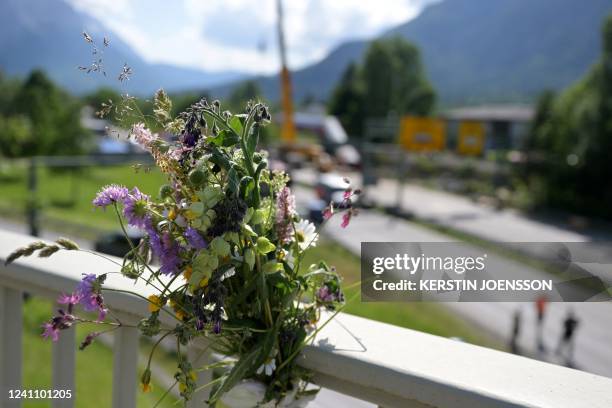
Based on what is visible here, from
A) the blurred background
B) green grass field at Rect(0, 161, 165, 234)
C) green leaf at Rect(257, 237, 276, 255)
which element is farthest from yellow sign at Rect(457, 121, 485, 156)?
green leaf at Rect(257, 237, 276, 255)

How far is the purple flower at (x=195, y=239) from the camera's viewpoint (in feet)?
2.54

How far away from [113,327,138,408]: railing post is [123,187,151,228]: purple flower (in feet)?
1.31

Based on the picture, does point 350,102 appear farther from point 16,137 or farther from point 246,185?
point 246,185

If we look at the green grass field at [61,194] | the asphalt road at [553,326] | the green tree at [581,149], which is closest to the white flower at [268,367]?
the asphalt road at [553,326]

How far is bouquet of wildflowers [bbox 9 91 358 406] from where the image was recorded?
78 centimetres

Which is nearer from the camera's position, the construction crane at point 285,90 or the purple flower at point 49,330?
the purple flower at point 49,330

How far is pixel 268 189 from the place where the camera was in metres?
0.90

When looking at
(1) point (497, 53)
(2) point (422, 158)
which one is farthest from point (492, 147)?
(1) point (497, 53)

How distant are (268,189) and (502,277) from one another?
1.39 feet

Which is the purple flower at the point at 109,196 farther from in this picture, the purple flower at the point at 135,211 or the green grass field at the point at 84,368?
the green grass field at the point at 84,368

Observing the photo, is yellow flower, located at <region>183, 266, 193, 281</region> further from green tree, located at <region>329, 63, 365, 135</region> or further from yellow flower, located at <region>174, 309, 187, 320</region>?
green tree, located at <region>329, 63, 365, 135</region>

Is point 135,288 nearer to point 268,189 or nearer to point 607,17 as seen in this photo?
point 268,189

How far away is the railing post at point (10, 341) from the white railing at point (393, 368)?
0.40ft

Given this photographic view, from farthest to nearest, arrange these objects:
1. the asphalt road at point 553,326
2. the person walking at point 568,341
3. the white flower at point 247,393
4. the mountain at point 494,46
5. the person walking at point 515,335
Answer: the mountain at point 494,46 < the asphalt road at point 553,326 < the person walking at point 568,341 < the person walking at point 515,335 < the white flower at point 247,393
